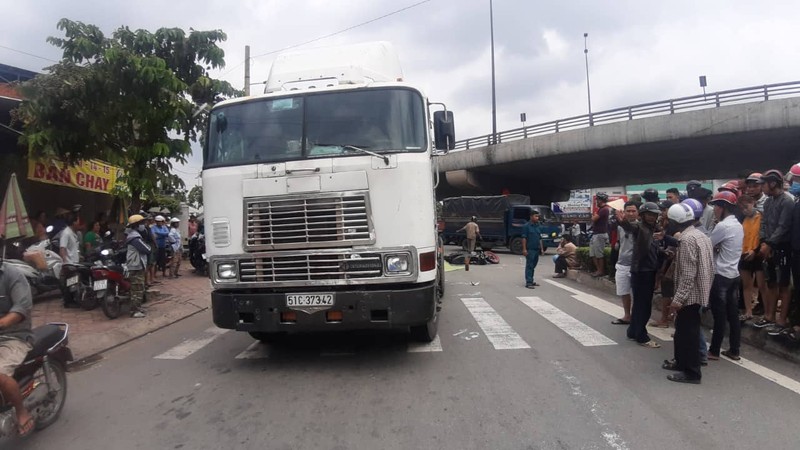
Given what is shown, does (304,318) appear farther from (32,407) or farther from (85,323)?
(85,323)

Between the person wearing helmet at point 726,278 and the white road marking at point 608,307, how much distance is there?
1043mm

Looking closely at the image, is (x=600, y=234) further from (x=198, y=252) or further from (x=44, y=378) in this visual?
(x=198, y=252)

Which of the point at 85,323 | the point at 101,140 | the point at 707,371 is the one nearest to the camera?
the point at 707,371

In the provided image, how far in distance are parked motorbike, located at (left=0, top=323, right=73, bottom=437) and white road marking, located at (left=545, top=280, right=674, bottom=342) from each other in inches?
259

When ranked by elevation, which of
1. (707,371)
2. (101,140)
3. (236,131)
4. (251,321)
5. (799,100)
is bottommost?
(707,371)

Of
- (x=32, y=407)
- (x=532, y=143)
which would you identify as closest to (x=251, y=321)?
(x=32, y=407)

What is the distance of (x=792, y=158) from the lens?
24328mm

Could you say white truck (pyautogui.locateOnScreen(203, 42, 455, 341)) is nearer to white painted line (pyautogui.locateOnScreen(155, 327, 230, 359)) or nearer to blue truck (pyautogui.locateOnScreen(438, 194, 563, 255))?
white painted line (pyautogui.locateOnScreen(155, 327, 230, 359))

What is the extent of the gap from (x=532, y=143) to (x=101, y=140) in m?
22.9

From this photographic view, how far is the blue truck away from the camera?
23438 mm

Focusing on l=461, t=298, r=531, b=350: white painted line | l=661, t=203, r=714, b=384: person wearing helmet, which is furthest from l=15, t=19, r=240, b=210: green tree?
l=661, t=203, r=714, b=384: person wearing helmet

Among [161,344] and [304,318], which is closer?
[304,318]

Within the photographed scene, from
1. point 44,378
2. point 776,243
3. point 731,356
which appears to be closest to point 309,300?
point 44,378

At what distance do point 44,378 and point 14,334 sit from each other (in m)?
0.49
